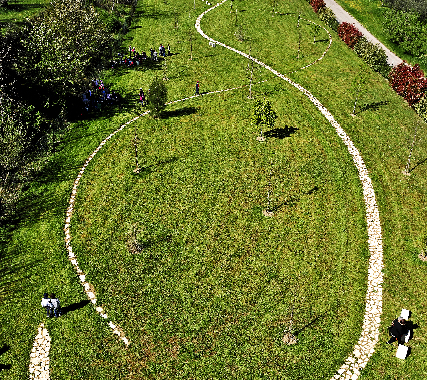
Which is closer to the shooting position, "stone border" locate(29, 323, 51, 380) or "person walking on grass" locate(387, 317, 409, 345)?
"stone border" locate(29, 323, 51, 380)

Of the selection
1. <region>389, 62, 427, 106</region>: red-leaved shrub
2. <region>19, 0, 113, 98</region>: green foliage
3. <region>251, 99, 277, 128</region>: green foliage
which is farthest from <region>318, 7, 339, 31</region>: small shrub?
<region>19, 0, 113, 98</region>: green foliage

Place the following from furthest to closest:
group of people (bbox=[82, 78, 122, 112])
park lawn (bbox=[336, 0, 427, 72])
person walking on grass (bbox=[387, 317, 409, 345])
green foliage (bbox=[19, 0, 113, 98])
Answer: park lawn (bbox=[336, 0, 427, 72])
group of people (bbox=[82, 78, 122, 112])
green foliage (bbox=[19, 0, 113, 98])
person walking on grass (bbox=[387, 317, 409, 345])

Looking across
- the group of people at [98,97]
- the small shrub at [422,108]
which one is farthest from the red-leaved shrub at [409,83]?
the group of people at [98,97]

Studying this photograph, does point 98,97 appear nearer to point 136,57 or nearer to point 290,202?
point 136,57

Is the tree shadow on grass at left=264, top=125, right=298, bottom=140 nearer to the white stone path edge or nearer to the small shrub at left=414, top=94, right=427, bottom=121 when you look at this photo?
the white stone path edge

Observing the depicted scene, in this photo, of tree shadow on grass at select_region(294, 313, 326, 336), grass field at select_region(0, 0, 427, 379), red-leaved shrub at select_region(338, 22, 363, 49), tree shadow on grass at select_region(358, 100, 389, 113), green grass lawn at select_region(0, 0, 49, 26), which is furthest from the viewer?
red-leaved shrub at select_region(338, 22, 363, 49)

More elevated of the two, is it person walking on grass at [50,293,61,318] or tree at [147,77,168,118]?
tree at [147,77,168,118]

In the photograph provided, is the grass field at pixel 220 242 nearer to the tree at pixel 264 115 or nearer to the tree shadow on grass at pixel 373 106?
the tree shadow on grass at pixel 373 106

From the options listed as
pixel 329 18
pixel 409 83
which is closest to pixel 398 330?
pixel 409 83
